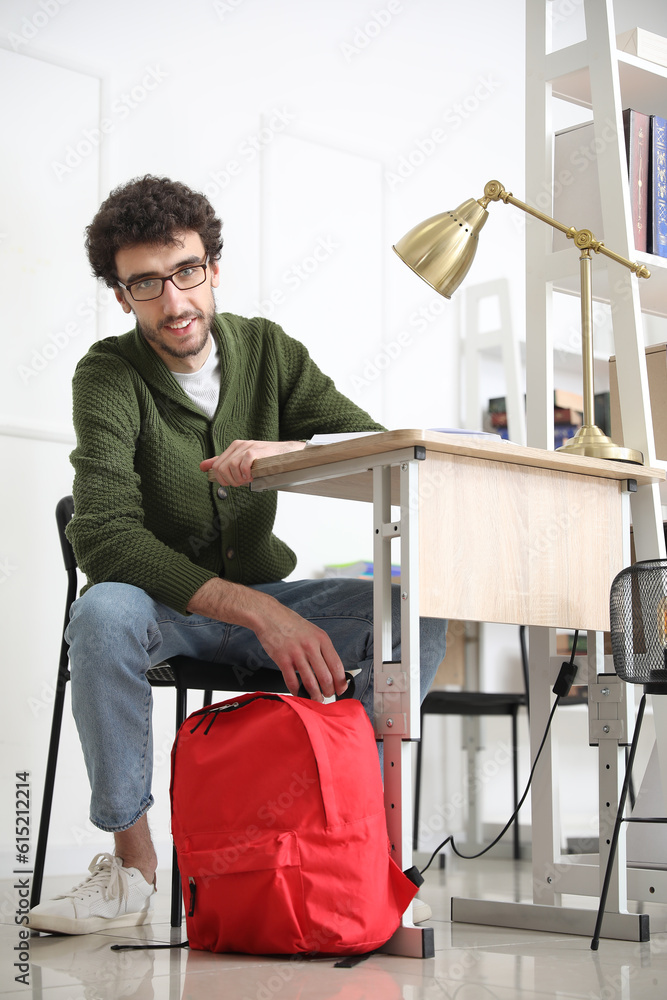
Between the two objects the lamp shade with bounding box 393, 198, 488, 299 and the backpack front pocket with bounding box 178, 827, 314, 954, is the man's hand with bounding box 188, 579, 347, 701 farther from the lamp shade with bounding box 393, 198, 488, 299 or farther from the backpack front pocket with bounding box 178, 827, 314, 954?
the lamp shade with bounding box 393, 198, 488, 299

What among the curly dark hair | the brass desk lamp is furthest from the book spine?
the curly dark hair

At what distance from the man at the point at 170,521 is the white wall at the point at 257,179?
34.0 inches

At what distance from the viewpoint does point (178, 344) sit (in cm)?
194

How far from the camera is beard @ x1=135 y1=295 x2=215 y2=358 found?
1916mm

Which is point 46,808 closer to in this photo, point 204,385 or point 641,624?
point 204,385

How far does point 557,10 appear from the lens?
4102 millimetres

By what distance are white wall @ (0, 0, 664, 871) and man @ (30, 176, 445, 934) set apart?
86 cm

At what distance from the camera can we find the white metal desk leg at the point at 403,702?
1.41m

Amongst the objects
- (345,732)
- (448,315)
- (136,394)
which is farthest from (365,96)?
(345,732)

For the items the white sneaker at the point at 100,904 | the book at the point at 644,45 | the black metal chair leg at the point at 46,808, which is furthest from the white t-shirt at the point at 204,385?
the book at the point at 644,45

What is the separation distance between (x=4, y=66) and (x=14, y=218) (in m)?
0.38

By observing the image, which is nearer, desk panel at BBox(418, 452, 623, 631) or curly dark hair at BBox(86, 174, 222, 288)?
desk panel at BBox(418, 452, 623, 631)

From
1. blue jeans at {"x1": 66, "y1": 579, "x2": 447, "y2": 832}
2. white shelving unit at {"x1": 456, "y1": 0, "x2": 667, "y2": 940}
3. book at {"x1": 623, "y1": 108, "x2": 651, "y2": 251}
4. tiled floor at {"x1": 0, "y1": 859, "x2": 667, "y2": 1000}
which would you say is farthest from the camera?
book at {"x1": 623, "y1": 108, "x2": 651, "y2": 251}

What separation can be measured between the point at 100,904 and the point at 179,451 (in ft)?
2.52
